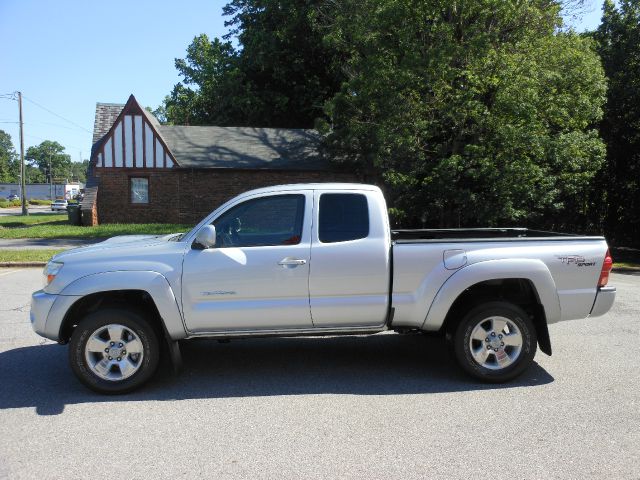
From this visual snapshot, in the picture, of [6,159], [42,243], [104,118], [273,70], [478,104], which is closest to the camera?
[478,104]

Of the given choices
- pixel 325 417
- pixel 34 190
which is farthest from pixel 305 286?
pixel 34 190

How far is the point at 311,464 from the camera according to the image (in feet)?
12.1

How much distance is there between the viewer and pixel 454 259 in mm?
5203

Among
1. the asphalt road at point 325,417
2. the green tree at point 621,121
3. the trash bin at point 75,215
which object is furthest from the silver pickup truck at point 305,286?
the trash bin at point 75,215

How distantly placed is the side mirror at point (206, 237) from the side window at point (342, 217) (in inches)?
38.2

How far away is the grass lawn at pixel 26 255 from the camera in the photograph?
14.6 meters

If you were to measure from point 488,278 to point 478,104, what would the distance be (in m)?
12.7

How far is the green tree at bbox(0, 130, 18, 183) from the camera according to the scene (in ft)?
414

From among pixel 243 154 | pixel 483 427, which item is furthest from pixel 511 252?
pixel 243 154

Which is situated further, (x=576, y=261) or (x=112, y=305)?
(x=576, y=261)

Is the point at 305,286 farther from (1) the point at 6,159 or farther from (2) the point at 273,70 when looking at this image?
(1) the point at 6,159

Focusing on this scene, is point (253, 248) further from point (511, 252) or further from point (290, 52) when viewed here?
point (290, 52)

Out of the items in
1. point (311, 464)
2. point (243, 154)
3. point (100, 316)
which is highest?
point (243, 154)

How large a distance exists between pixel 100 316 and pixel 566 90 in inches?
631
